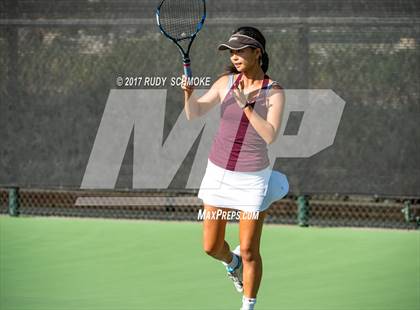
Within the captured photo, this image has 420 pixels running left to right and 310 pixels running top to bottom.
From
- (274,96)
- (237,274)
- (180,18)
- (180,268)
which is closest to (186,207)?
(180,268)

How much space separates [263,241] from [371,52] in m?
2.06

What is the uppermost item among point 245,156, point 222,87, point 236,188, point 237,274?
point 222,87

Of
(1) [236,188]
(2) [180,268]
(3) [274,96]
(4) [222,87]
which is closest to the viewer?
(3) [274,96]

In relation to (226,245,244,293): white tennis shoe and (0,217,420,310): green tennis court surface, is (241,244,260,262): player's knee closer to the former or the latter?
(226,245,244,293): white tennis shoe

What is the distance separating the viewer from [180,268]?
326 inches

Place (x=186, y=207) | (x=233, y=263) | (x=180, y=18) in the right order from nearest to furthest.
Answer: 1. (x=233, y=263)
2. (x=180, y=18)
3. (x=186, y=207)

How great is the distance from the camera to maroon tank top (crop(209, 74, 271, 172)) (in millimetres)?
6254

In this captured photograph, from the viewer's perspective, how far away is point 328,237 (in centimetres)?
968

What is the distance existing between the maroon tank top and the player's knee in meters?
0.47

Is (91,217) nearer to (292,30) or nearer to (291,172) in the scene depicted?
(291,172)

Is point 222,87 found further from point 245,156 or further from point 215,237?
point 215,237

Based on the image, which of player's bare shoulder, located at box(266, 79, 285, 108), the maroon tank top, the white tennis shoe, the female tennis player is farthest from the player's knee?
player's bare shoulder, located at box(266, 79, 285, 108)

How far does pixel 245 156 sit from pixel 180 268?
2.22 meters

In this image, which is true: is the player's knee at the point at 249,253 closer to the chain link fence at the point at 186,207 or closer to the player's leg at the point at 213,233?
the player's leg at the point at 213,233
